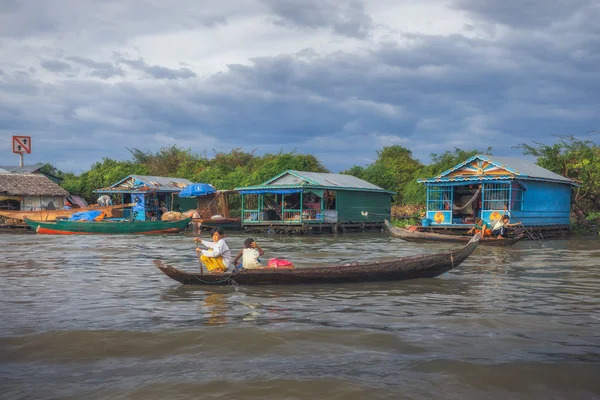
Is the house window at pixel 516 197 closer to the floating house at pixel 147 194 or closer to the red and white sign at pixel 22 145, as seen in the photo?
the floating house at pixel 147 194

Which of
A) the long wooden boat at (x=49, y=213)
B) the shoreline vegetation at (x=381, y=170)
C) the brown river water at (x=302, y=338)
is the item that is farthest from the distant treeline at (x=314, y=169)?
the brown river water at (x=302, y=338)

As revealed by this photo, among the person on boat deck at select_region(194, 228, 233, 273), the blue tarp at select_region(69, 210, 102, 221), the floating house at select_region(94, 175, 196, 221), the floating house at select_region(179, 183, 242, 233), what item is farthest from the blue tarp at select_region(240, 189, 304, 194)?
the person on boat deck at select_region(194, 228, 233, 273)

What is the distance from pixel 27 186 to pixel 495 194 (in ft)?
82.5

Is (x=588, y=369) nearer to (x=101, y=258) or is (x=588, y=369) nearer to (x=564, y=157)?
(x=101, y=258)

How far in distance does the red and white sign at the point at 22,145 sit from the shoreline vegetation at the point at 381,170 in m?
3.12

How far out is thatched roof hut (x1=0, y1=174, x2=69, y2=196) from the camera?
31172 millimetres

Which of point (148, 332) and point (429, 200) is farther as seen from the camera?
point (429, 200)

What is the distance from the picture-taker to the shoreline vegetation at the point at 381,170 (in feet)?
88.3

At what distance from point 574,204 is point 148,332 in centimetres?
2452

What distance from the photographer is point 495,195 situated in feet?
72.2

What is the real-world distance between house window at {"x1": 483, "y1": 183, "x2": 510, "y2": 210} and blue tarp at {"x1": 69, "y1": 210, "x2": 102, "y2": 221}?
18029mm

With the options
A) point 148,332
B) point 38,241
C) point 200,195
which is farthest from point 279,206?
point 148,332

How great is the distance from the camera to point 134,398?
16.7 feet

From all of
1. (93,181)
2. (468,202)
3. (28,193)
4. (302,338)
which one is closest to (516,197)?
(468,202)
